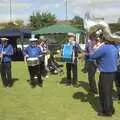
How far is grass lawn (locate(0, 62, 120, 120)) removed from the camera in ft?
35.4

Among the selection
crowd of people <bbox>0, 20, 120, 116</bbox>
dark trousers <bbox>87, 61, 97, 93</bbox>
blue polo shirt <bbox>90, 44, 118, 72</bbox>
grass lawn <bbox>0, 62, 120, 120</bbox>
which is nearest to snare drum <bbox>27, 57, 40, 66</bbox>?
crowd of people <bbox>0, 20, 120, 116</bbox>

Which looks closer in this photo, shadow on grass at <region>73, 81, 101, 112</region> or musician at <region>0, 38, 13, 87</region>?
shadow on grass at <region>73, 81, 101, 112</region>

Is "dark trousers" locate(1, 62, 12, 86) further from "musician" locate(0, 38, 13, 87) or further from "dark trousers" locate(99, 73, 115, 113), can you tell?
"dark trousers" locate(99, 73, 115, 113)

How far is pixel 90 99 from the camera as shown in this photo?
1292cm

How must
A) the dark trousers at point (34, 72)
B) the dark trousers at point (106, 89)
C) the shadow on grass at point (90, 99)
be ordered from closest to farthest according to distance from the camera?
the dark trousers at point (106, 89) → the shadow on grass at point (90, 99) → the dark trousers at point (34, 72)

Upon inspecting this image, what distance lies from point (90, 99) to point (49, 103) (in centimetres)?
121

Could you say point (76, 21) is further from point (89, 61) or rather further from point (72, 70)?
point (89, 61)

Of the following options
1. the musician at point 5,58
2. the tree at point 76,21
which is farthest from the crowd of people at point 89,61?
the tree at point 76,21

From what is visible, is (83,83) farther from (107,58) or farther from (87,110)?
(107,58)

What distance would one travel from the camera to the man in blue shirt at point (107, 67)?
10383 millimetres

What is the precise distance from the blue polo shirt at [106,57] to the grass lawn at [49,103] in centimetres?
114

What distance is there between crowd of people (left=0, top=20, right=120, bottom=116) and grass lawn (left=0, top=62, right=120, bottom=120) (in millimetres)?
343

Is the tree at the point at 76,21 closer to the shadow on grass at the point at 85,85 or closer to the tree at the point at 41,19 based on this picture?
the tree at the point at 41,19

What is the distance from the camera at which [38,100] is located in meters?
13.0
